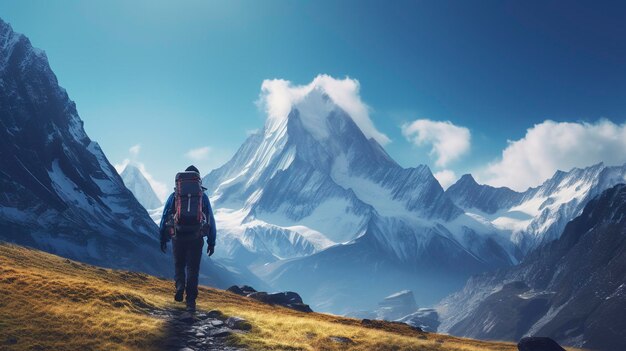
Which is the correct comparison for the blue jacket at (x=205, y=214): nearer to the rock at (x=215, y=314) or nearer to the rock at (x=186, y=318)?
the rock at (x=215, y=314)

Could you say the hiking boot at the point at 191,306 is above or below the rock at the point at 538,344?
below

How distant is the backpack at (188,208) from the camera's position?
24172mm

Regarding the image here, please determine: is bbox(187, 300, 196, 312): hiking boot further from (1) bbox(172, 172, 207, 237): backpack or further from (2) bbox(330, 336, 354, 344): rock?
(2) bbox(330, 336, 354, 344): rock

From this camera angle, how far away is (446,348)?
992 inches

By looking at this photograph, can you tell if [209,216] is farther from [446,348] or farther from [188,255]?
[446,348]

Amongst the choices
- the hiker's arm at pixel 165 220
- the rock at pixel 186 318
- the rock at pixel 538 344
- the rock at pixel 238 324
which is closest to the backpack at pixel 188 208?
the hiker's arm at pixel 165 220

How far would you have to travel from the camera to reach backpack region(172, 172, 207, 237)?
79.3 feet

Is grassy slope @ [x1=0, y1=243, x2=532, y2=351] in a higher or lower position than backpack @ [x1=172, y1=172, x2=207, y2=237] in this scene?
lower

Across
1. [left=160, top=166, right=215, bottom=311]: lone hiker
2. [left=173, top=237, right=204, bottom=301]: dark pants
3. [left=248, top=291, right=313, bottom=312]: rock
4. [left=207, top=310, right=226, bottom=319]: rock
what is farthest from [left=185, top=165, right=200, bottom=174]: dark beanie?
[left=248, top=291, right=313, bottom=312]: rock

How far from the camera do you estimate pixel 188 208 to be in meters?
24.2

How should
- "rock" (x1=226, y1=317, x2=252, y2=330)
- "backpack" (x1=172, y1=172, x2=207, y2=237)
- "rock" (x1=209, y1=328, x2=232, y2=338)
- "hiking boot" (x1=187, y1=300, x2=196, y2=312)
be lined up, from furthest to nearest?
"hiking boot" (x1=187, y1=300, x2=196, y2=312) → "backpack" (x1=172, y1=172, x2=207, y2=237) → "rock" (x1=226, y1=317, x2=252, y2=330) → "rock" (x1=209, y1=328, x2=232, y2=338)

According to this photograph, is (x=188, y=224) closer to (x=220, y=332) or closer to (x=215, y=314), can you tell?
(x=215, y=314)

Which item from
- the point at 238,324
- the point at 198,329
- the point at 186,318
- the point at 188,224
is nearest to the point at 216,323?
the point at 238,324

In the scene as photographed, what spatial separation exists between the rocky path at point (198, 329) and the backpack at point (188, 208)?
3.78m
